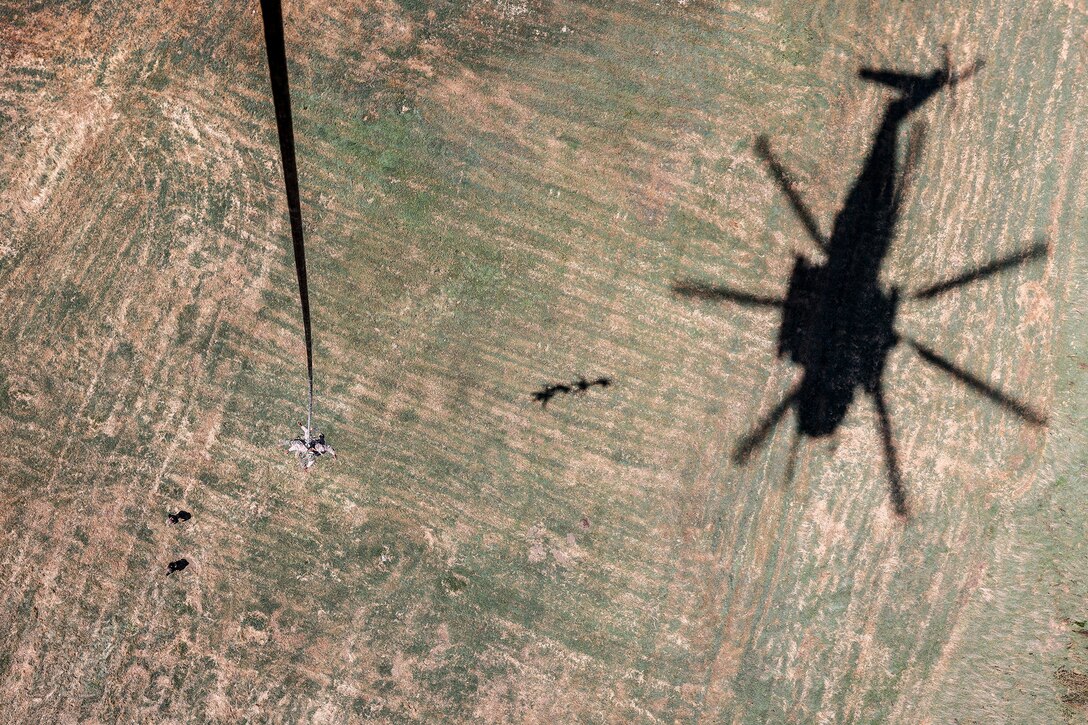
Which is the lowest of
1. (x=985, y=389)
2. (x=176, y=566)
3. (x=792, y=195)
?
(x=176, y=566)

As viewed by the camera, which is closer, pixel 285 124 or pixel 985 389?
pixel 985 389

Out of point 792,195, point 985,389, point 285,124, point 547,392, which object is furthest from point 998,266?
point 285,124

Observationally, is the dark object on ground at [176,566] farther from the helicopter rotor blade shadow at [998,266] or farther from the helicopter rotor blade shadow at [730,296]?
the helicopter rotor blade shadow at [998,266]

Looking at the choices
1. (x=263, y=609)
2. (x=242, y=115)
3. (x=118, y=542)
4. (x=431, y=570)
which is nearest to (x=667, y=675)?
(x=431, y=570)

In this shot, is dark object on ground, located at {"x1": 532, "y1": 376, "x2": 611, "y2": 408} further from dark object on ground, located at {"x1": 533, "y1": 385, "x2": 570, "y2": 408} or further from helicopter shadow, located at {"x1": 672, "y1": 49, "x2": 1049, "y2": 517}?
helicopter shadow, located at {"x1": 672, "y1": 49, "x2": 1049, "y2": 517}

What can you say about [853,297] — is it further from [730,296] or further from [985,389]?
[985,389]

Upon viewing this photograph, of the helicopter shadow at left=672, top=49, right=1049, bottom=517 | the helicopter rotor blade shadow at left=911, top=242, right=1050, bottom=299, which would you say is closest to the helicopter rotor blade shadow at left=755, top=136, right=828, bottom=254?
the helicopter shadow at left=672, top=49, right=1049, bottom=517

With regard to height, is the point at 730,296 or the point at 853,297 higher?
the point at 853,297
